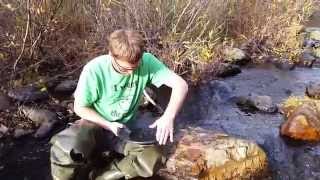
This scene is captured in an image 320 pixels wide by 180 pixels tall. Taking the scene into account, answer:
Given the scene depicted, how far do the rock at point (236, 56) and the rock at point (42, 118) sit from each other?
10.4ft

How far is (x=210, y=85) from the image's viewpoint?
6.39m

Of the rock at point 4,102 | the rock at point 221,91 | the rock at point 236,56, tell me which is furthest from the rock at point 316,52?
the rock at point 4,102

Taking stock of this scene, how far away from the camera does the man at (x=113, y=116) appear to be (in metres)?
3.16

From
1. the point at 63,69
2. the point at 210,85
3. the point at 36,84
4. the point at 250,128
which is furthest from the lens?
the point at 210,85

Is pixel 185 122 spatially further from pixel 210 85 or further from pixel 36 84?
pixel 36 84

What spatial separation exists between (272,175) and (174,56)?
255 cm

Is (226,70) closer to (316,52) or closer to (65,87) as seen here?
(316,52)

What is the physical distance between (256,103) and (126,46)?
10.2 ft

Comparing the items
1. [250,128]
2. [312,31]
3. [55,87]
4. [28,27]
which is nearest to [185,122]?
[250,128]

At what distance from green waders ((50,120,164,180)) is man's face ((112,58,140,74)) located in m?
0.46

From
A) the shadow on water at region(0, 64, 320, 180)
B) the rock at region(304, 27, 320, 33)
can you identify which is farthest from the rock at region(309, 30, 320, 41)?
the shadow on water at region(0, 64, 320, 180)

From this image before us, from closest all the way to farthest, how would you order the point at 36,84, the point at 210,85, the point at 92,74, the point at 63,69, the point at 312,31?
the point at 92,74 < the point at 36,84 < the point at 63,69 < the point at 210,85 < the point at 312,31

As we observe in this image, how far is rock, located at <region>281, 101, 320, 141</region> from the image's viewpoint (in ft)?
15.6

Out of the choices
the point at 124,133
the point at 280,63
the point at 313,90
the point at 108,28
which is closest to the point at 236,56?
the point at 280,63
